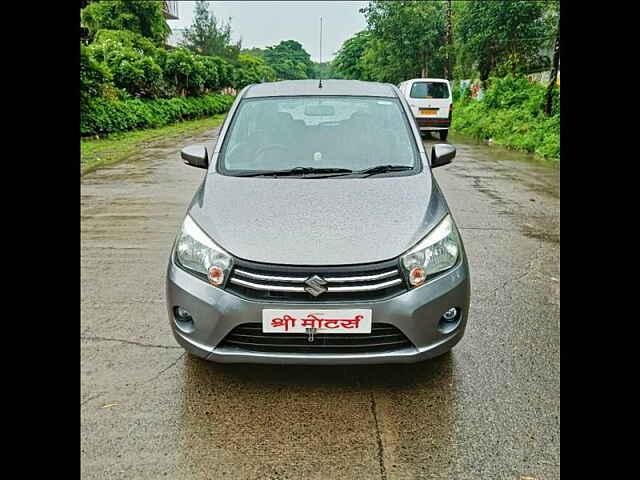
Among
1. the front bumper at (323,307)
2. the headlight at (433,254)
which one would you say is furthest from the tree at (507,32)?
the front bumper at (323,307)

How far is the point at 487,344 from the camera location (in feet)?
13.0

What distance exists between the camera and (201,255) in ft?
10.5

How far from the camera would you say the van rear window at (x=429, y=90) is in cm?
1997

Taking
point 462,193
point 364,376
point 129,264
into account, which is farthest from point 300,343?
point 462,193

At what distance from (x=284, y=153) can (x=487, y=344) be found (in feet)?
6.02

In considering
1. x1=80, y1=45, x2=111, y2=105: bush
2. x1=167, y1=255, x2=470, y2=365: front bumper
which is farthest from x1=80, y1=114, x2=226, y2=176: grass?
x1=167, y1=255, x2=470, y2=365: front bumper

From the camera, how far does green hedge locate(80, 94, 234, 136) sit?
17847 millimetres

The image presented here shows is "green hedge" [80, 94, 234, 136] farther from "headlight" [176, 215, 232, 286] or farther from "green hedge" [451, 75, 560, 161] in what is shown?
"green hedge" [451, 75, 560, 161]

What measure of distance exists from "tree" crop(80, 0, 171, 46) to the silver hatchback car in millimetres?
31107

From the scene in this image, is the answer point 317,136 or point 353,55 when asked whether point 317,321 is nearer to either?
point 317,136

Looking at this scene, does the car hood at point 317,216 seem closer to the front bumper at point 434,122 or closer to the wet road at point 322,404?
the wet road at point 322,404

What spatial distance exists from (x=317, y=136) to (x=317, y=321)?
1786 millimetres

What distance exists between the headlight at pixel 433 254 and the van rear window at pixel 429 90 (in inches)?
683

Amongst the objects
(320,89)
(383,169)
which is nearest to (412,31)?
(320,89)
